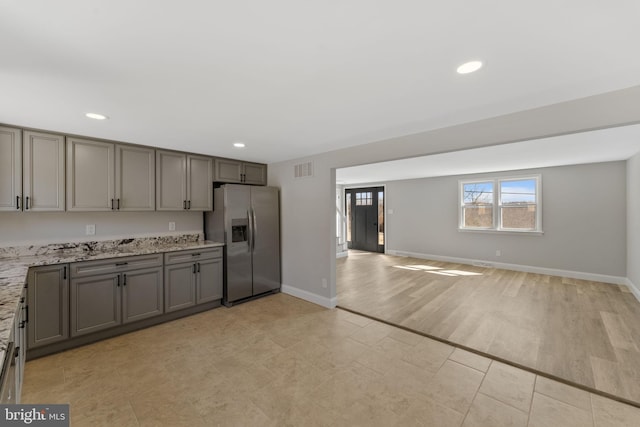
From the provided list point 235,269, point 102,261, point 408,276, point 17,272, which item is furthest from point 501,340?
point 17,272

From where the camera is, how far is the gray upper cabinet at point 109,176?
9.76 feet

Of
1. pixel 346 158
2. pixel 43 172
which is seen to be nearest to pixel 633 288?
pixel 346 158

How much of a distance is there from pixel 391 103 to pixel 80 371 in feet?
11.8

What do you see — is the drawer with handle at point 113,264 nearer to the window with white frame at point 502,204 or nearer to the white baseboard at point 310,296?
the white baseboard at point 310,296

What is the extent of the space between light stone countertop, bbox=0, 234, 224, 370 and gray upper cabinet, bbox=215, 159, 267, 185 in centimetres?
107

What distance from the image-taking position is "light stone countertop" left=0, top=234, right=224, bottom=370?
1409mm

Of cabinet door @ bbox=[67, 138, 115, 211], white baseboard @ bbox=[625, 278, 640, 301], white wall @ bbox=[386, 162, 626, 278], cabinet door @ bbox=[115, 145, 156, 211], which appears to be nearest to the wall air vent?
cabinet door @ bbox=[115, 145, 156, 211]

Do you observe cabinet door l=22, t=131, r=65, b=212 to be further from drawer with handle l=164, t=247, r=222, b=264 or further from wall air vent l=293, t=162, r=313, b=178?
wall air vent l=293, t=162, r=313, b=178

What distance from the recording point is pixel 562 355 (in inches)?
99.0

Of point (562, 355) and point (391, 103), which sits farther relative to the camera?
point (562, 355)

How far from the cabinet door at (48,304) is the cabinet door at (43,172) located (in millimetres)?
741

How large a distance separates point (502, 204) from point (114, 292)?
293 inches

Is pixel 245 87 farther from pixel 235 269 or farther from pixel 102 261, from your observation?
pixel 235 269

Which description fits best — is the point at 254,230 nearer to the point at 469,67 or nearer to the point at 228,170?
the point at 228,170
